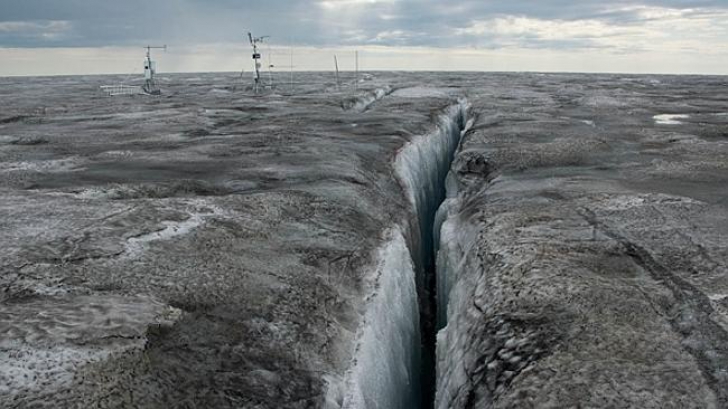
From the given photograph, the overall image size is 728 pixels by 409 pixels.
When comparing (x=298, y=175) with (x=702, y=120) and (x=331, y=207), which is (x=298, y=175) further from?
(x=702, y=120)

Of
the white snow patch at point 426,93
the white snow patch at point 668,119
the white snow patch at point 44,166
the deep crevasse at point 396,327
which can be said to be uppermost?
the white snow patch at point 426,93

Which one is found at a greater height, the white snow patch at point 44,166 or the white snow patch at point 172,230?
the white snow patch at point 44,166

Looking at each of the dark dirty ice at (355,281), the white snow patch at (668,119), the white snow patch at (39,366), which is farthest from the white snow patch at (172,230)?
the white snow patch at (668,119)

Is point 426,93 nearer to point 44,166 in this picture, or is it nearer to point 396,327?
point 44,166

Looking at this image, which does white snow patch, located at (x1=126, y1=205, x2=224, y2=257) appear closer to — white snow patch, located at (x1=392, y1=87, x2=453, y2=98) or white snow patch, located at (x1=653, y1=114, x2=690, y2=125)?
white snow patch, located at (x1=653, y1=114, x2=690, y2=125)

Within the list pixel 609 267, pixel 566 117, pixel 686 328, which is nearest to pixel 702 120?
pixel 566 117

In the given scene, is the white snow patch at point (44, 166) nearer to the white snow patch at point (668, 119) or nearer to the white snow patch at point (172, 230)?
the white snow patch at point (172, 230)

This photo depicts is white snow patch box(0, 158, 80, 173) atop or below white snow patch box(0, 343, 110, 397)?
atop

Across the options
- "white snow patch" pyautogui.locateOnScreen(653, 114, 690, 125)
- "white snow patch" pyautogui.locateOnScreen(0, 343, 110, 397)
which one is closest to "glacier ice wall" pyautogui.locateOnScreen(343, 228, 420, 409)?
"white snow patch" pyautogui.locateOnScreen(0, 343, 110, 397)
